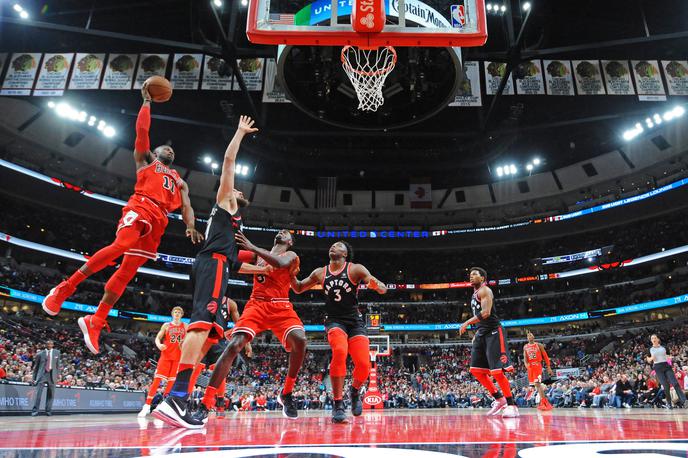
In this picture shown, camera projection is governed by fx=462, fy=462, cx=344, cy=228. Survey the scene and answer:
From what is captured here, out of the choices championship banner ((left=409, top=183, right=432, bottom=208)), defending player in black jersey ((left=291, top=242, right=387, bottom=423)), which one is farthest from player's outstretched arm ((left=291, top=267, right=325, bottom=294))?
championship banner ((left=409, top=183, right=432, bottom=208))

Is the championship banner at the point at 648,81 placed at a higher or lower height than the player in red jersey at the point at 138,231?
higher

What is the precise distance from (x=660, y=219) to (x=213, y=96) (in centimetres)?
3152

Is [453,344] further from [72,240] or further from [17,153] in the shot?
[17,153]

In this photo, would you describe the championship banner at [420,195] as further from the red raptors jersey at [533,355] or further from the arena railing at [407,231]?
the red raptors jersey at [533,355]

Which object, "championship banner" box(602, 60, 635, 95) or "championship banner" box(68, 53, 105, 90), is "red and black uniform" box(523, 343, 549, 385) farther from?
"championship banner" box(68, 53, 105, 90)

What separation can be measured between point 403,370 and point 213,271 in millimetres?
31099

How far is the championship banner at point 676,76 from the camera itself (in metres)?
15.1

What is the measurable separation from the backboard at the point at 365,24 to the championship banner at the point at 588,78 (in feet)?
30.3

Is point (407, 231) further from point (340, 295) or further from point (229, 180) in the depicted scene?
point (229, 180)

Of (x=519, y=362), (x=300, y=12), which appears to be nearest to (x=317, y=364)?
(x=519, y=362)

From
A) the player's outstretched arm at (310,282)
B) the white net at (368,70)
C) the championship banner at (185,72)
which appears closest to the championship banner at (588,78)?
the white net at (368,70)

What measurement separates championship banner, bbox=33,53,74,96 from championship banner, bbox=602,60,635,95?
699 inches

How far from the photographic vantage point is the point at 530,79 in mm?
16250

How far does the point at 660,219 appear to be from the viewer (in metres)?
33.2
